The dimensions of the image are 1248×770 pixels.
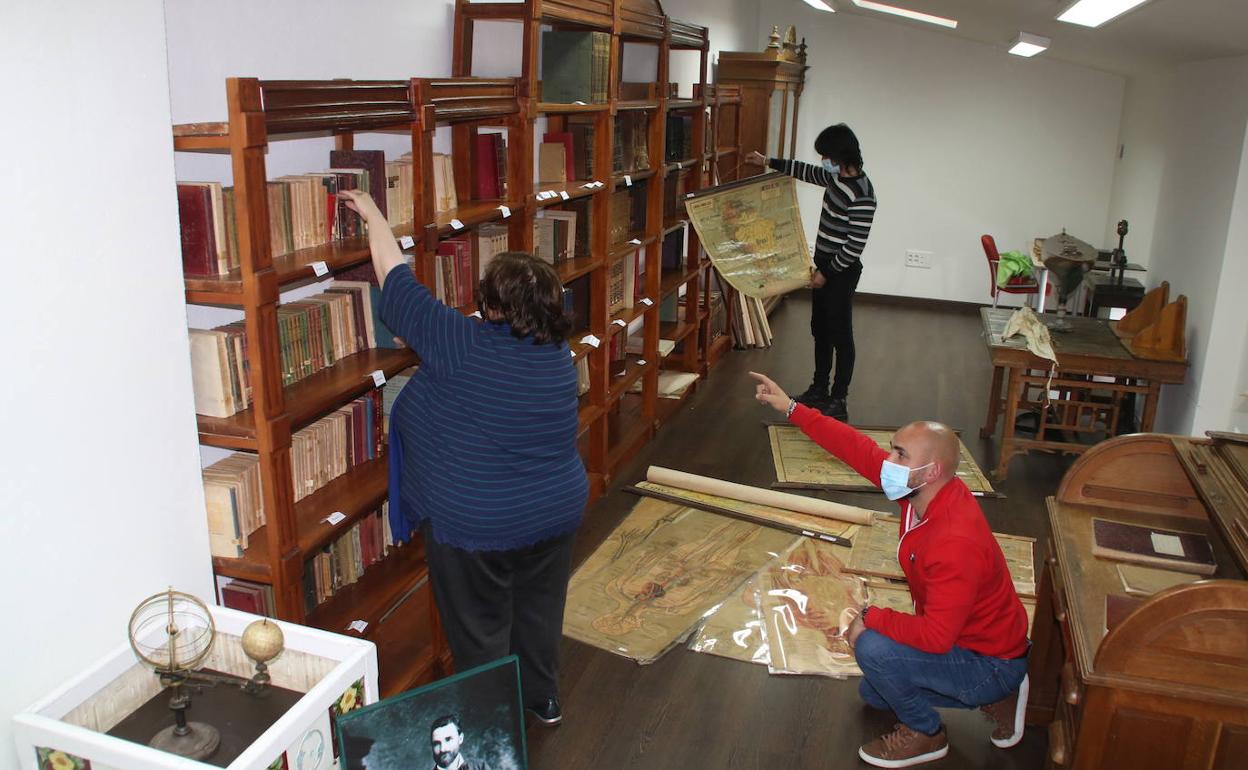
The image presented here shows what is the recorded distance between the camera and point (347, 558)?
3.32 m

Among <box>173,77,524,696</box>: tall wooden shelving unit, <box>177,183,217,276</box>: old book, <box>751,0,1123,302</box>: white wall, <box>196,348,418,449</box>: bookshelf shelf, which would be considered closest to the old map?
<box>173,77,524,696</box>: tall wooden shelving unit

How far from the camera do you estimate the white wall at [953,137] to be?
992cm

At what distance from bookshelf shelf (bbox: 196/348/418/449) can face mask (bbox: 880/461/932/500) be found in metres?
1.59

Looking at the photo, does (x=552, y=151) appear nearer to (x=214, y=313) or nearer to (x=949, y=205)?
(x=214, y=313)

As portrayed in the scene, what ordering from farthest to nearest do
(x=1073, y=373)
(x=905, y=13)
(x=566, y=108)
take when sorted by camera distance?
(x=905, y=13) → (x=1073, y=373) → (x=566, y=108)

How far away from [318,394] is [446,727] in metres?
1.03

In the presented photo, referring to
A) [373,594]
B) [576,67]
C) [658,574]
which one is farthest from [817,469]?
[373,594]

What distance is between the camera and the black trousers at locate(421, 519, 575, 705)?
2844 millimetres

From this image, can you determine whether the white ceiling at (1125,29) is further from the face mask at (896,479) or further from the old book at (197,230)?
the old book at (197,230)

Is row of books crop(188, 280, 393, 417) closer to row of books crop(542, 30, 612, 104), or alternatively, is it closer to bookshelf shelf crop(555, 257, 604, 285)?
bookshelf shelf crop(555, 257, 604, 285)

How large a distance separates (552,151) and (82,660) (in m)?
3.25

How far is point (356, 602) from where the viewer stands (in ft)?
10.7

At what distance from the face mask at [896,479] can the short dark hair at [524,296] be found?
1.11 m

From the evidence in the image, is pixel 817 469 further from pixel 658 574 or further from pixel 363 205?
pixel 363 205
